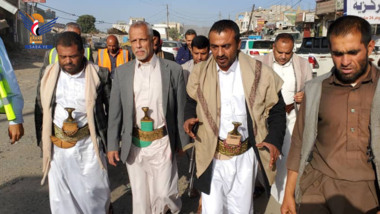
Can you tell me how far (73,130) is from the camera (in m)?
2.99

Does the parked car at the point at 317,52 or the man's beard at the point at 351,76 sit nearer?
the man's beard at the point at 351,76

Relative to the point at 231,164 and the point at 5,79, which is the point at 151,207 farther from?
the point at 5,79

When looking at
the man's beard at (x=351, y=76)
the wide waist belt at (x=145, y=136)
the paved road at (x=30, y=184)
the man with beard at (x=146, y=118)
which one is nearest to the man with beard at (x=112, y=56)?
the paved road at (x=30, y=184)

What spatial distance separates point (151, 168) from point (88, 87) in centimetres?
99

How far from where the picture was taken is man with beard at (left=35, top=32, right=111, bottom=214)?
3.03 m

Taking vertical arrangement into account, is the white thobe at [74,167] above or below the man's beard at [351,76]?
below

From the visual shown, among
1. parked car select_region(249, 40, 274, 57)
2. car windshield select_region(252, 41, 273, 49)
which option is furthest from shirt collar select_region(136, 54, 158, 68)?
car windshield select_region(252, 41, 273, 49)

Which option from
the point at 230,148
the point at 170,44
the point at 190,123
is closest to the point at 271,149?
the point at 230,148

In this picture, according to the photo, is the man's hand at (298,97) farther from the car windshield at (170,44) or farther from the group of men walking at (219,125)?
the car windshield at (170,44)

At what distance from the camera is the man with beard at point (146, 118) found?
3.13m

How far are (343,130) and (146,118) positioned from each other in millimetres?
1718

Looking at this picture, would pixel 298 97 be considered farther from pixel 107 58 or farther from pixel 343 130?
pixel 107 58

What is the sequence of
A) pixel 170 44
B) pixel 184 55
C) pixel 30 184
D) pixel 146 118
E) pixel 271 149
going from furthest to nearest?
1. pixel 170 44
2. pixel 184 55
3. pixel 30 184
4. pixel 146 118
5. pixel 271 149

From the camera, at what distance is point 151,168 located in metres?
3.32
